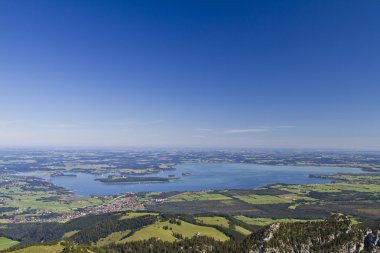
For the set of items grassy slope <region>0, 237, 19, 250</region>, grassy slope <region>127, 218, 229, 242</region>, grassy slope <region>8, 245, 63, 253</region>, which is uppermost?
grassy slope <region>8, 245, 63, 253</region>

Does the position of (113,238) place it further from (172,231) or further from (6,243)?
(6,243)

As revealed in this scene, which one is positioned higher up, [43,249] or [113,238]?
[43,249]

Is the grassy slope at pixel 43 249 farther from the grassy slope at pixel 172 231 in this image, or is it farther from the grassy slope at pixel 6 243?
the grassy slope at pixel 6 243

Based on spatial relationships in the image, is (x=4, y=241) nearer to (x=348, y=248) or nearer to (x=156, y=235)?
(x=156, y=235)

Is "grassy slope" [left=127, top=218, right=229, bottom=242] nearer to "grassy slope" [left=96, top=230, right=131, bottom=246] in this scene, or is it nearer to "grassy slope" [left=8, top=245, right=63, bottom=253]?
"grassy slope" [left=96, top=230, right=131, bottom=246]

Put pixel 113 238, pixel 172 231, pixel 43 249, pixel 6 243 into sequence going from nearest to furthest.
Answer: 1. pixel 43 249
2. pixel 172 231
3. pixel 113 238
4. pixel 6 243

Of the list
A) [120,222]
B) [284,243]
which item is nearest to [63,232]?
[120,222]

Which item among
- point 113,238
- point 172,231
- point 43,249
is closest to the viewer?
point 43,249

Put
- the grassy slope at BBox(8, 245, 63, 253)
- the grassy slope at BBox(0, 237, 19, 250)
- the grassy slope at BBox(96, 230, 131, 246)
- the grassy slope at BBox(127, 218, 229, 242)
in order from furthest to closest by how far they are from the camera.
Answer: the grassy slope at BBox(0, 237, 19, 250) → the grassy slope at BBox(96, 230, 131, 246) → the grassy slope at BBox(127, 218, 229, 242) → the grassy slope at BBox(8, 245, 63, 253)

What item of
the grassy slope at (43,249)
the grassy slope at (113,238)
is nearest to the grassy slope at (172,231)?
the grassy slope at (113,238)

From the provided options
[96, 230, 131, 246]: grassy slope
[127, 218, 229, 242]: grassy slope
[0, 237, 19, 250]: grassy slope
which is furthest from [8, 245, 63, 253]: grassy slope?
[0, 237, 19, 250]: grassy slope

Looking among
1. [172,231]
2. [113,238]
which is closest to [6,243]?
[113,238]

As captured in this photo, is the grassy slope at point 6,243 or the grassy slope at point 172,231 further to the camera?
the grassy slope at point 6,243

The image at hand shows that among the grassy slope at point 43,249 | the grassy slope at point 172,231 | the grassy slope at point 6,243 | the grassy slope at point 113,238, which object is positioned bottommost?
the grassy slope at point 6,243
